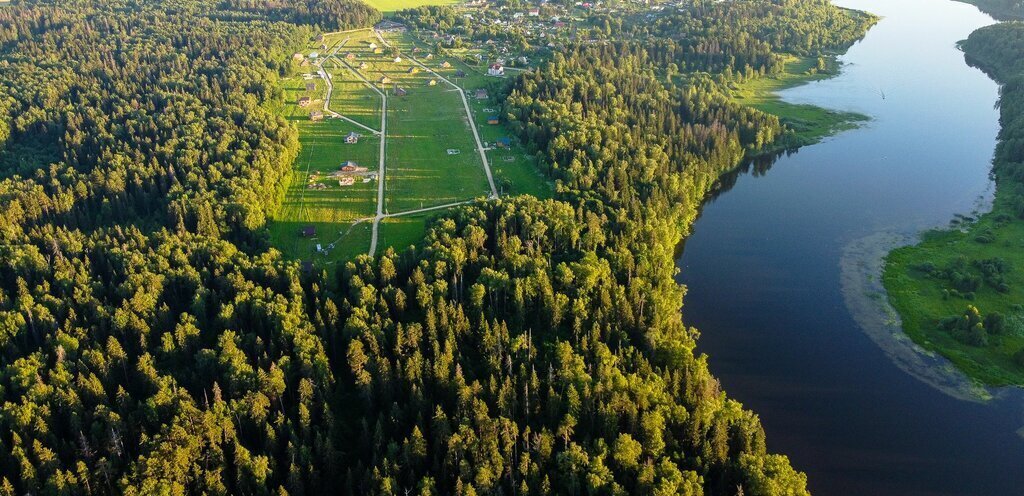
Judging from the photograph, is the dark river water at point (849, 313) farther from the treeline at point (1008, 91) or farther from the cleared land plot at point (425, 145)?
the cleared land plot at point (425, 145)

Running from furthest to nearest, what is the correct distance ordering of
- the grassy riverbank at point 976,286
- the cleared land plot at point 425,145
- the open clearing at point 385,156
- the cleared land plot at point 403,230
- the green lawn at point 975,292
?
the cleared land plot at point 425,145, the open clearing at point 385,156, the cleared land plot at point 403,230, the grassy riverbank at point 976,286, the green lawn at point 975,292

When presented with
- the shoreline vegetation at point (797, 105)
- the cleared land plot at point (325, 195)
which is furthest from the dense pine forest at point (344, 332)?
the shoreline vegetation at point (797, 105)

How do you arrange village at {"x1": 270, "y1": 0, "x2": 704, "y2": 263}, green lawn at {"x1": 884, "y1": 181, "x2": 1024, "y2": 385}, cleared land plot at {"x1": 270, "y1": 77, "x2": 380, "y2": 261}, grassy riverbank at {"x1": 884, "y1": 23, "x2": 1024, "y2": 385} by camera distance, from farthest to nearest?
village at {"x1": 270, "y1": 0, "x2": 704, "y2": 263} → cleared land plot at {"x1": 270, "y1": 77, "x2": 380, "y2": 261} → grassy riverbank at {"x1": 884, "y1": 23, "x2": 1024, "y2": 385} → green lawn at {"x1": 884, "y1": 181, "x2": 1024, "y2": 385}

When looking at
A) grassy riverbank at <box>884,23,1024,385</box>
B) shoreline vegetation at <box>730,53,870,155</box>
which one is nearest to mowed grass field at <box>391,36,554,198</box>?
shoreline vegetation at <box>730,53,870,155</box>

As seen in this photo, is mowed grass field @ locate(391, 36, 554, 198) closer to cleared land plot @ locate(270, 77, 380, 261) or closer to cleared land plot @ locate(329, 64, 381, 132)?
cleared land plot @ locate(329, 64, 381, 132)

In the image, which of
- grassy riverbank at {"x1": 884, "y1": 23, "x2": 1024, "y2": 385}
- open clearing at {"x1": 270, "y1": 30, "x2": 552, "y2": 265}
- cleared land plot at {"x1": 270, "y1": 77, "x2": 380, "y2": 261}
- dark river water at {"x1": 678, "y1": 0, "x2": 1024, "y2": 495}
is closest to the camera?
dark river water at {"x1": 678, "y1": 0, "x2": 1024, "y2": 495}

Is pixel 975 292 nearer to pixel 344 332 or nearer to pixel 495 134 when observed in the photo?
pixel 344 332

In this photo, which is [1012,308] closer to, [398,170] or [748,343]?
[748,343]
